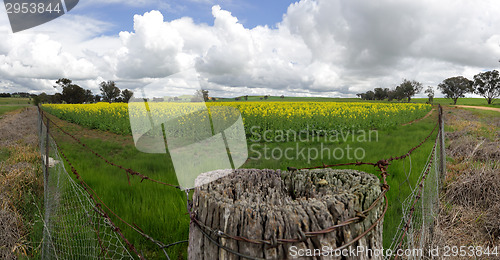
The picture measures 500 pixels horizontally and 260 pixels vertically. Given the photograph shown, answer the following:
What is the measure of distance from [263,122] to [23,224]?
35.0 ft

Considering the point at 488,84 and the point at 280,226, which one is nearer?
the point at 280,226

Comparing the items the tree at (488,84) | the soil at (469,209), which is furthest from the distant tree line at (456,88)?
the soil at (469,209)

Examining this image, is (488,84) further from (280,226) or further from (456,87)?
(280,226)

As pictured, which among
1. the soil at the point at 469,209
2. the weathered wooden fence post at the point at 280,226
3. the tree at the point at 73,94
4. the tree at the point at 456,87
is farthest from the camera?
the tree at the point at 456,87

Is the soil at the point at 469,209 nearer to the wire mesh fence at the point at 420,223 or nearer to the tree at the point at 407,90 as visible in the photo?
the wire mesh fence at the point at 420,223

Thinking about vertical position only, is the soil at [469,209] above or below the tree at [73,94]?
below

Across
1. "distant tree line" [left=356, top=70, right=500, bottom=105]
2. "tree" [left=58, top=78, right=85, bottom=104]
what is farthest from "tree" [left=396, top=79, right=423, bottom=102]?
"tree" [left=58, top=78, right=85, bottom=104]

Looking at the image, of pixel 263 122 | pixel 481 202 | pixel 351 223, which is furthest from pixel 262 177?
pixel 263 122

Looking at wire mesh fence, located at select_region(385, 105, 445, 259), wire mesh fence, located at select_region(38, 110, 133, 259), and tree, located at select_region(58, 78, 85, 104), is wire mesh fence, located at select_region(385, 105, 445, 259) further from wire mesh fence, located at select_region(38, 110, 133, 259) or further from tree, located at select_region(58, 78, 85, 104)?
tree, located at select_region(58, 78, 85, 104)

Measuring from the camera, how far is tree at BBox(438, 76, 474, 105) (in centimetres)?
7656

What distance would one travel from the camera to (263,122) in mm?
13539

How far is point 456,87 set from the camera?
77.2 m

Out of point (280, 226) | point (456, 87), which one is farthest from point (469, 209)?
point (456, 87)

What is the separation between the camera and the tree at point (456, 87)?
251ft
